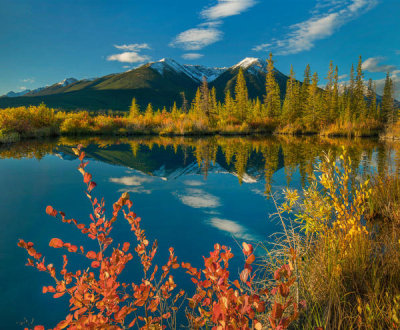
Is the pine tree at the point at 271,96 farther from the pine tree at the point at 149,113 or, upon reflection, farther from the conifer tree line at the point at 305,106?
the pine tree at the point at 149,113

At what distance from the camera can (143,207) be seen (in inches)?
214

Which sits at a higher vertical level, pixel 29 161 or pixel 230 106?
pixel 230 106

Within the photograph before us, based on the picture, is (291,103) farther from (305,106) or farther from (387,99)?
(387,99)

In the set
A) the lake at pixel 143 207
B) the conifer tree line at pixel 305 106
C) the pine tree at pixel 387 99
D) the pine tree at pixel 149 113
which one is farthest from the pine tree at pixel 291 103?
the lake at pixel 143 207

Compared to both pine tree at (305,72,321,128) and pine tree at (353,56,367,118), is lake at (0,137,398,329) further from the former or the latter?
pine tree at (353,56,367,118)

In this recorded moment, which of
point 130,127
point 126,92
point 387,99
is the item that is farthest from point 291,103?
point 126,92

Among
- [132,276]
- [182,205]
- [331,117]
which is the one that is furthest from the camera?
[331,117]

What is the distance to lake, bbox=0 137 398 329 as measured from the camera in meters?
2.94

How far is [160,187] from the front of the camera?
7168 millimetres

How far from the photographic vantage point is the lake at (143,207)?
2.94 m

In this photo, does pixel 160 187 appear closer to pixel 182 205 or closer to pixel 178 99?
pixel 182 205

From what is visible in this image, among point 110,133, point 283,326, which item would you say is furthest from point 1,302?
point 110,133

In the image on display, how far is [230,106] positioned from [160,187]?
40476 millimetres

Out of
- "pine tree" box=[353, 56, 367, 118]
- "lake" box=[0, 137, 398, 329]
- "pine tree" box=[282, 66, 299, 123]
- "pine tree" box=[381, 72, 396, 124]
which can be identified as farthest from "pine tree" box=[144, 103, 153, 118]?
"pine tree" box=[381, 72, 396, 124]
